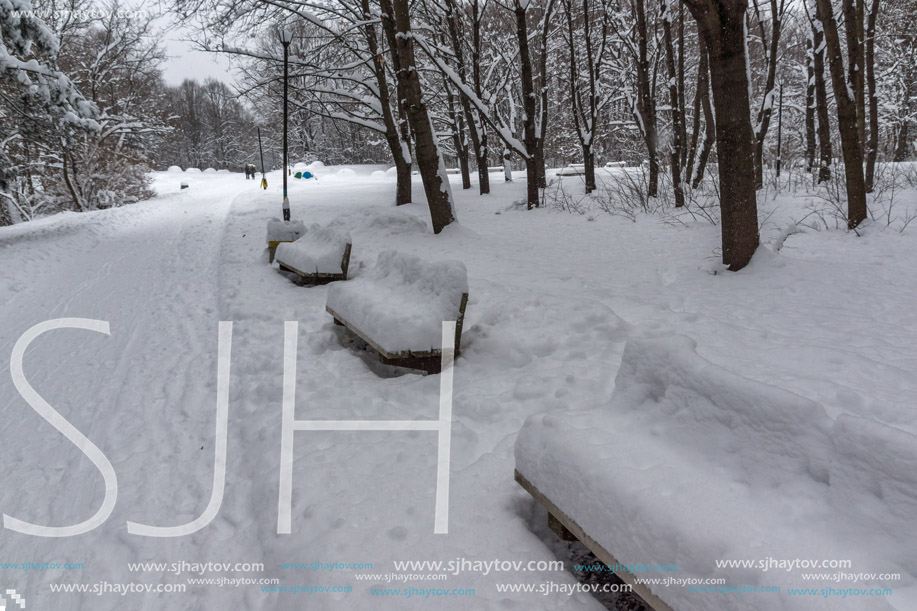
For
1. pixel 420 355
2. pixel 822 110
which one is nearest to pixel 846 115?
pixel 822 110

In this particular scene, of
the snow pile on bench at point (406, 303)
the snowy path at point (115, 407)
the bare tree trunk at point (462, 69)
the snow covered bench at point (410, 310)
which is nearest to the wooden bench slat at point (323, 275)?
the snowy path at point (115, 407)

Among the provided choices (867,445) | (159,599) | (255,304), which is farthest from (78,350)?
(867,445)

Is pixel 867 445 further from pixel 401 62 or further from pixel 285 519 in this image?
pixel 401 62

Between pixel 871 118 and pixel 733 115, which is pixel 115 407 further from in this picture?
pixel 871 118

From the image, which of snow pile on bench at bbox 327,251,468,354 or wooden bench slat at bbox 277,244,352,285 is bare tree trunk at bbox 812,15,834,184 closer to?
wooden bench slat at bbox 277,244,352,285

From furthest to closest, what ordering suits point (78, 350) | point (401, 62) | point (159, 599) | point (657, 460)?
point (401, 62), point (78, 350), point (159, 599), point (657, 460)

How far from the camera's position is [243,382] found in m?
4.23

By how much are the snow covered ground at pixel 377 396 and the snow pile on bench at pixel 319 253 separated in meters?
0.40

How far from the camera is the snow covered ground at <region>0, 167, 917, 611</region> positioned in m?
2.33

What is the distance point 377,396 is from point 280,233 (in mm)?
5898

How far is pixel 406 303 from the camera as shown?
4355 millimetres

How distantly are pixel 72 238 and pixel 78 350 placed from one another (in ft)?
30.4

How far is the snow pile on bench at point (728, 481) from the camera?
4.68ft

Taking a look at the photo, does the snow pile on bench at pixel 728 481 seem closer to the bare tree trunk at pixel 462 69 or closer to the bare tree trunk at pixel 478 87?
the bare tree trunk at pixel 462 69
